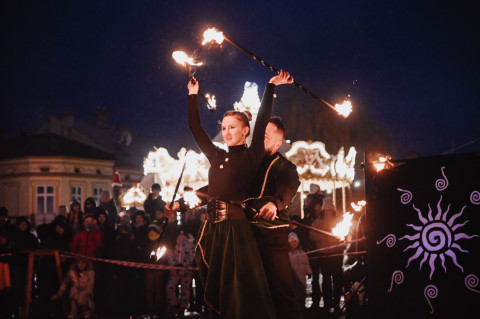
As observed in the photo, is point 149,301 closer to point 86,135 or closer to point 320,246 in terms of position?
point 320,246

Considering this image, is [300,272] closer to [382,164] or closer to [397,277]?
[397,277]

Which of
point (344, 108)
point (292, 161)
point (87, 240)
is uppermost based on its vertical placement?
point (292, 161)

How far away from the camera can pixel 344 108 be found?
6.44 metres

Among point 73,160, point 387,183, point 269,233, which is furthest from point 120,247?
point 73,160

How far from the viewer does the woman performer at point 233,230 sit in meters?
4.50

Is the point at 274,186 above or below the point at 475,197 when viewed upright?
above

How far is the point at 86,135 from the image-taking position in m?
58.3

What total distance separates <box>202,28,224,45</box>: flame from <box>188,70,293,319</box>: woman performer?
490mm

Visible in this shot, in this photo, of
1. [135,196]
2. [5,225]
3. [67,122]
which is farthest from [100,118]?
[5,225]

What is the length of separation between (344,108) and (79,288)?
654 centimetres

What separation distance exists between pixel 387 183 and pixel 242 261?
3.19m

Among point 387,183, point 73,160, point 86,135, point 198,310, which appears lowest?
point 198,310

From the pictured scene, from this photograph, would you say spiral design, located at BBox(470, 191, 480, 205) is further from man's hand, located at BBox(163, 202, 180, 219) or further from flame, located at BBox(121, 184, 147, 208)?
flame, located at BBox(121, 184, 147, 208)

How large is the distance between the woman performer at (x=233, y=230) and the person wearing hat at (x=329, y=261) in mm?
6259
